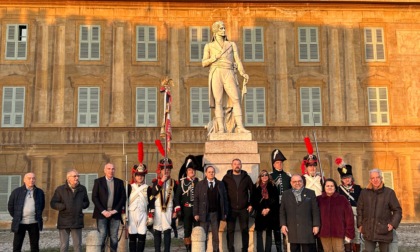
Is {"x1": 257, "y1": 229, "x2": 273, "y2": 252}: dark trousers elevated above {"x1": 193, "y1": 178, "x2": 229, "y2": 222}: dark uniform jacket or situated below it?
below

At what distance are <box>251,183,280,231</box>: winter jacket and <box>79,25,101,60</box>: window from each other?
17.4 m

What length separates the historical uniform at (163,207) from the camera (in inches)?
395

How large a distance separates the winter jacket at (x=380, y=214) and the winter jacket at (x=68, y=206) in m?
4.83

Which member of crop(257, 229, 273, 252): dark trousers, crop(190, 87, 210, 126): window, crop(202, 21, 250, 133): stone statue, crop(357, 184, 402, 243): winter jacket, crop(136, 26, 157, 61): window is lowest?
crop(257, 229, 273, 252): dark trousers

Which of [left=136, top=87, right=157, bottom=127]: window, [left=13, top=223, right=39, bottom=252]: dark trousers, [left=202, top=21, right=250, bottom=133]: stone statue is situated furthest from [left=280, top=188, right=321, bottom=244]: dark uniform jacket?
[left=136, top=87, right=157, bottom=127]: window

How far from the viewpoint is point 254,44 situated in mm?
25953

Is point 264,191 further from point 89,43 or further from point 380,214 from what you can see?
point 89,43

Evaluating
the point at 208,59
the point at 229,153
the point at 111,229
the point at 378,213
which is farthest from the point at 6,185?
the point at 378,213

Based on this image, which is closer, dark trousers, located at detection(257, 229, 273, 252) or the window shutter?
dark trousers, located at detection(257, 229, 273, 252)

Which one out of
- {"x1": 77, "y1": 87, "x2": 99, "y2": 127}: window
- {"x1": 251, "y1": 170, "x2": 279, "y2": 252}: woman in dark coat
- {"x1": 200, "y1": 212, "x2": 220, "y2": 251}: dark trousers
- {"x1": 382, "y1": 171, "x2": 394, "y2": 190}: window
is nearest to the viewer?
{"x1": 200, "y1": 212, "x2": 220, "y2": 251}: dark trousers

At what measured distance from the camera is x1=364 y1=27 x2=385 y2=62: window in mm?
26078

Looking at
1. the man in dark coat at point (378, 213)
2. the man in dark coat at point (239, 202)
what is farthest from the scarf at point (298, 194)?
the man in dark coat at point (239, 202)

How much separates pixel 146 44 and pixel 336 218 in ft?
62.5

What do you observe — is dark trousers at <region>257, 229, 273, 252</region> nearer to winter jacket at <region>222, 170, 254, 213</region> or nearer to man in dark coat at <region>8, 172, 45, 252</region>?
winter jacket at <region>222, 170, 254, 213</region>
